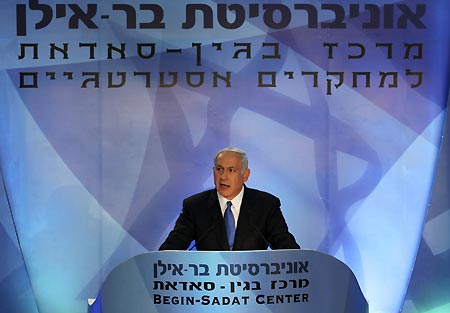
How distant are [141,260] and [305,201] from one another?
8.23 ft

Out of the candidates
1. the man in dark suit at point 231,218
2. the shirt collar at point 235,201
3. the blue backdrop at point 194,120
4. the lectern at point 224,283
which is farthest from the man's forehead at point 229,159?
the lectern at point 224,283

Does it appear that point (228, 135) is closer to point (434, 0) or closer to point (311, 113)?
point (311, 113)

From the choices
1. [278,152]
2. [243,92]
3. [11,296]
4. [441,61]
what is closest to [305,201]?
[278,152]

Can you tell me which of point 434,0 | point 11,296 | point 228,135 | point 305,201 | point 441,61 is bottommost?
point 11,296

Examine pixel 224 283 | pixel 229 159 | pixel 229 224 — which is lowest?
pixel 229 224

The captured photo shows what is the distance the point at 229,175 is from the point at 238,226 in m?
0.37

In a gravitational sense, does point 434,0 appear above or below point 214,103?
above

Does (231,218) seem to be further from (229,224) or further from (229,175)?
(229,175)

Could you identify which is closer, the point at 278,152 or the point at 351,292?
the point at 351,292

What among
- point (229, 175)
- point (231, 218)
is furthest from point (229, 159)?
point (231, 218)

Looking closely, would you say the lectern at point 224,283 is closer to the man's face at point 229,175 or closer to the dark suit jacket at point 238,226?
the dark suit jacket at point 238,226

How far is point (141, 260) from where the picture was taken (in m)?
4.22

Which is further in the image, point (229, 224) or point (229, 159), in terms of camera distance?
point (229, 159)

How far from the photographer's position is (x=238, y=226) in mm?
5414
